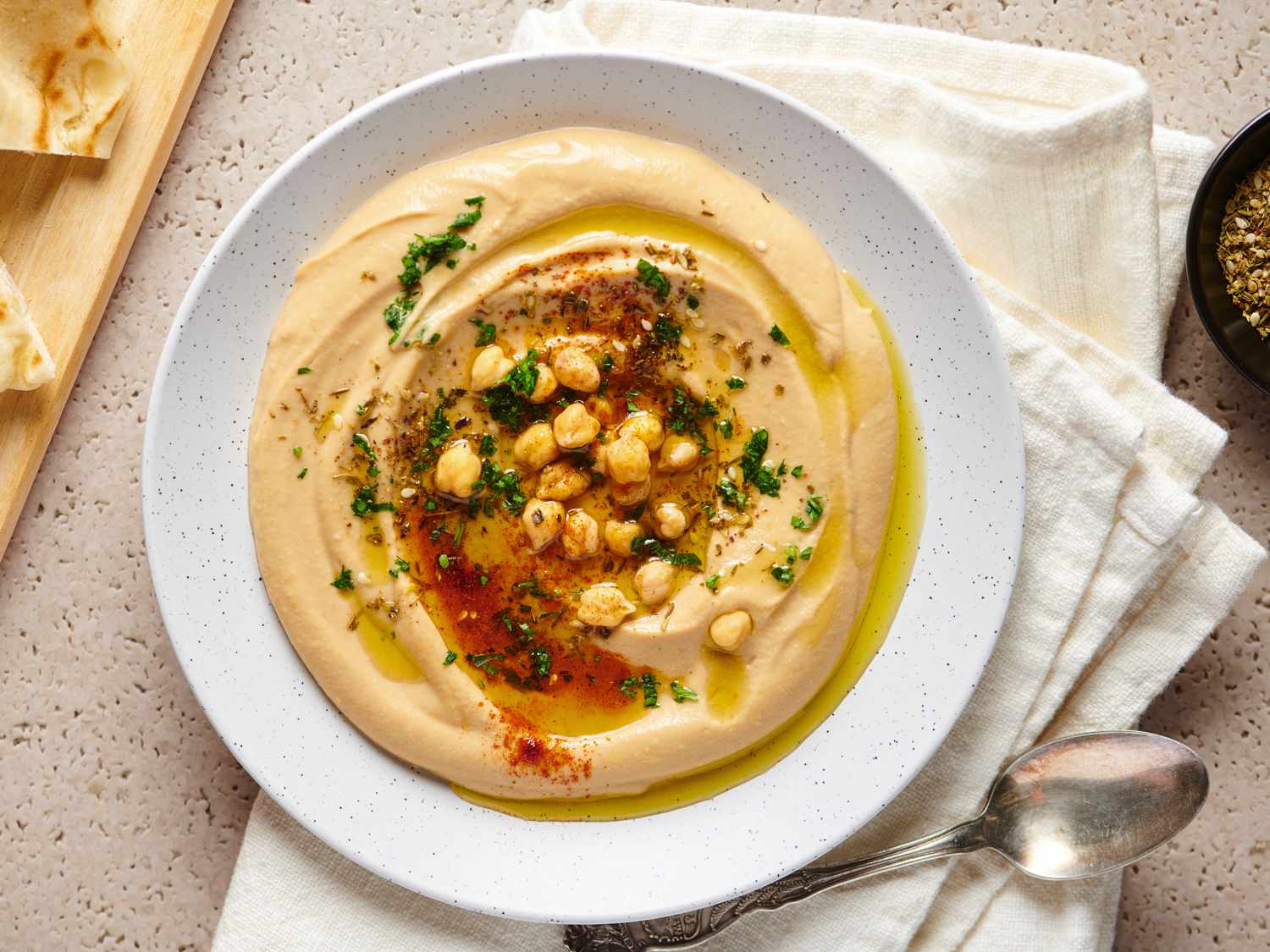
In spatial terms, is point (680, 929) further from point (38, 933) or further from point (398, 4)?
point (398, 4)

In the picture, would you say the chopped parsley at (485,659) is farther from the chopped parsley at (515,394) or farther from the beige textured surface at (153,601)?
the beige textured surface at (153,601)

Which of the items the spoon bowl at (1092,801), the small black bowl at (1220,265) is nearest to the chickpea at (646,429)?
the spoon bowl at (1092,801)

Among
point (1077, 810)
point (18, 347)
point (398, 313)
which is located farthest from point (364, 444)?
point (1077, 810)

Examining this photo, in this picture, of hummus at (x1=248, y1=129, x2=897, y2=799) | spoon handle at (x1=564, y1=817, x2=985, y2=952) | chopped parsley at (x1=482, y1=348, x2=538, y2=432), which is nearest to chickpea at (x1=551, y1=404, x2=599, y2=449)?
hummus at (x1=248, y1=129, x2=897, y2=799)

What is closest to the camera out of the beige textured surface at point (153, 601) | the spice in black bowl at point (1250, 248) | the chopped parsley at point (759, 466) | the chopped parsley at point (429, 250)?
the chopped parsley at point (429, 250)

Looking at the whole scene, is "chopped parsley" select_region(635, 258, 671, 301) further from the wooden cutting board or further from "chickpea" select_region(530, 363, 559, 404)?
the wooden cutting board
